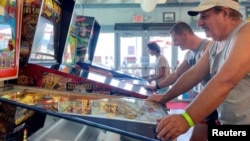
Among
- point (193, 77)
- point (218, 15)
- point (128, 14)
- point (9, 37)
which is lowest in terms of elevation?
point (193, 77)

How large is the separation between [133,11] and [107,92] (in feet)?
25.6

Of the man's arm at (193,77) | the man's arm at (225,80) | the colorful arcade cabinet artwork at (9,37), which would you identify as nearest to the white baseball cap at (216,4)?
the man's arm at (225,80)

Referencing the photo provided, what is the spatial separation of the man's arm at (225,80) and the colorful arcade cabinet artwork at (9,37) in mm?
912

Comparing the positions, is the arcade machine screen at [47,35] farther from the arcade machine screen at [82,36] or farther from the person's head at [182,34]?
the person's head at [182,34]

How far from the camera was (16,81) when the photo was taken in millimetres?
1736

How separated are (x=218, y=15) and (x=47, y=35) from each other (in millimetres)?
1267

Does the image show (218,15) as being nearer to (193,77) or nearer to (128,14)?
(193,77)

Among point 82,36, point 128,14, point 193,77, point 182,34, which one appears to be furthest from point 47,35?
point 128,14

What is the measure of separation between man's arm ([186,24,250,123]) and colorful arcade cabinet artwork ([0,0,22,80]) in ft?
2.99

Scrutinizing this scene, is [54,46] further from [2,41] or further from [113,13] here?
[113,13]

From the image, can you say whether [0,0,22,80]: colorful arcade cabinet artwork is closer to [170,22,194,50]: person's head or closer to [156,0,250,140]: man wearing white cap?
[156,0,250,140]: man wearing white cap

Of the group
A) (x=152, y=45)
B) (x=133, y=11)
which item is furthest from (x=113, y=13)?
(x=152, y=45)

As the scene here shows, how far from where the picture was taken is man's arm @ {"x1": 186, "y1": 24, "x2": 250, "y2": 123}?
1109 mm

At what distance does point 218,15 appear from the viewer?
1.51 meters
